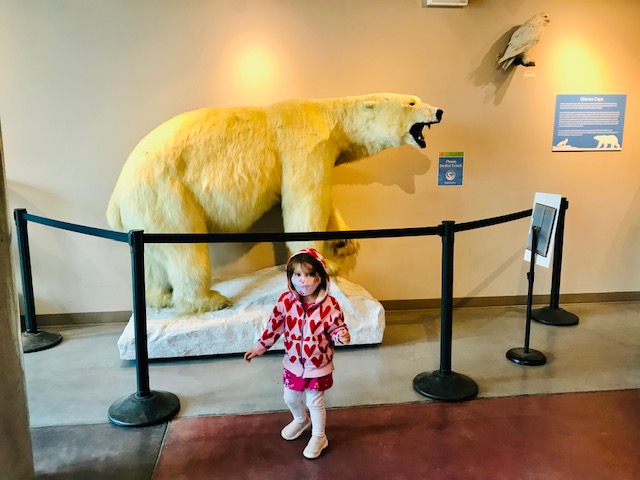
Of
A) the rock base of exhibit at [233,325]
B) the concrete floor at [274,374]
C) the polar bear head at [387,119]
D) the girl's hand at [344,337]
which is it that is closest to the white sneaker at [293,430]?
the concrete floor at [274,374]

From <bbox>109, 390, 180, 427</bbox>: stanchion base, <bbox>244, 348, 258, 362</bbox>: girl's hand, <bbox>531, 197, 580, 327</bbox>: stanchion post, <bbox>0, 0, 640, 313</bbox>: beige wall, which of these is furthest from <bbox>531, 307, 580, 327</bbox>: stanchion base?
<bbox>109, 390, 180, 427</bbox>: stanchion base

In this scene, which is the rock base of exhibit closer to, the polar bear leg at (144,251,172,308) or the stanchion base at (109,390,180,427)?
the polar bear leg at (144,251,172,308)

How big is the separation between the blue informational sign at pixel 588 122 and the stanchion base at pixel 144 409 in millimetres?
3797

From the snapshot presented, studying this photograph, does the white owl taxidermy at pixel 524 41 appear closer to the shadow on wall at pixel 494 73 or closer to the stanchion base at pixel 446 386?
the shadow on wall at pixel 494 73

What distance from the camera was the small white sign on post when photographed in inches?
131

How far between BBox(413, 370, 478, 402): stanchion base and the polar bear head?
5.53 feet

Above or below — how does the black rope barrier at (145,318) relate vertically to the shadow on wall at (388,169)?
below

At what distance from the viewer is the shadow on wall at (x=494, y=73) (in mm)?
4293

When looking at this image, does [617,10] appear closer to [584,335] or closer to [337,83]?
[337,83]

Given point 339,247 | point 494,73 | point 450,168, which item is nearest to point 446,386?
point 339,247

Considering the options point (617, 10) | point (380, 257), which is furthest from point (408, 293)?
point (617, 10)

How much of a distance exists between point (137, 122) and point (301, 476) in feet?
9.98

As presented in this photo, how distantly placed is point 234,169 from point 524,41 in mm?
2543

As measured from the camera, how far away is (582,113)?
14.7 ft
